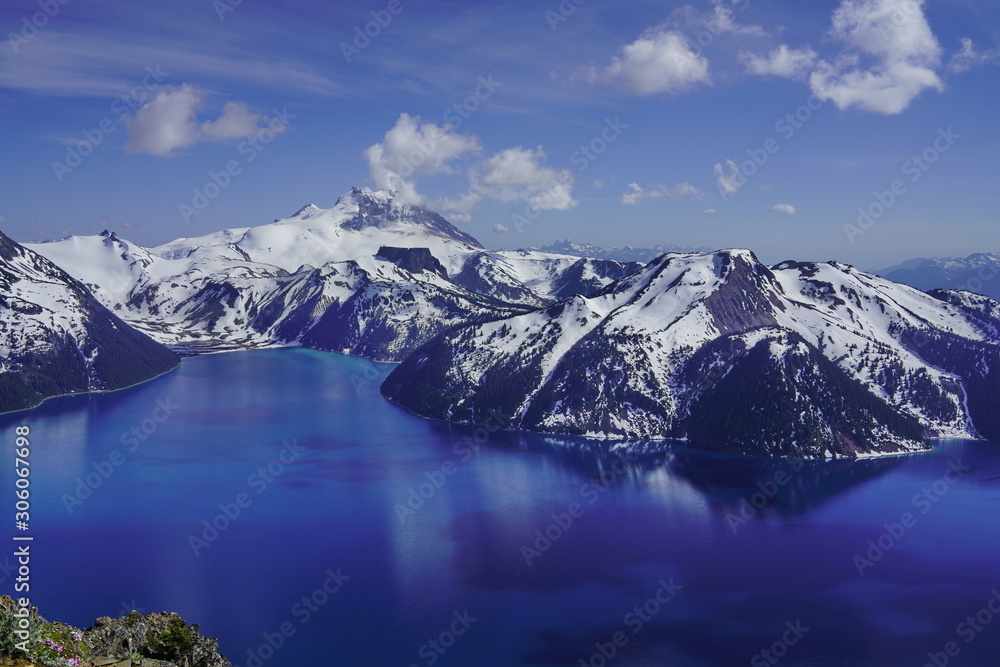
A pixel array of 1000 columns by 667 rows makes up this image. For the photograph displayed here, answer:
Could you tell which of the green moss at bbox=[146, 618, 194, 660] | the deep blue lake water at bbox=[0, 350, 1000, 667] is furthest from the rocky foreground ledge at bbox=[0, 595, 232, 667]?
the deep blue lake water at bbox=[0, 350, 1000, 667]

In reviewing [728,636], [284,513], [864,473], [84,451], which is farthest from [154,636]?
[864,473]

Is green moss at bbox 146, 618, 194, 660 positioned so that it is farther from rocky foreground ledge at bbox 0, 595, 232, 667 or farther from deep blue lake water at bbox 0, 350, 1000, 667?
deep blue lake water at bbox 0, 350, 1000, 667

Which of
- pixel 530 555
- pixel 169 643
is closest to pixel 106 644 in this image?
pixel 169 643

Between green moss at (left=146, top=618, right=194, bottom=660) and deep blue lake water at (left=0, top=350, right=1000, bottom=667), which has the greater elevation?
green moss at (left=146, top=618, right=194, bottom=660)

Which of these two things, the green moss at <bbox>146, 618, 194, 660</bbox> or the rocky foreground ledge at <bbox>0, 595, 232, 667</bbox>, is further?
the green moss at <bbox>146, 618, 194, 660</bbox>

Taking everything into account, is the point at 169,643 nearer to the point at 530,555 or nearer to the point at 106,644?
the point at 106,644

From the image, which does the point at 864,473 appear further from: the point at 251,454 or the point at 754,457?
the point at 251,454

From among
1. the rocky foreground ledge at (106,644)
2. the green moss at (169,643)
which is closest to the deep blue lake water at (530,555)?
the rocky foreground ledge at (106,644)

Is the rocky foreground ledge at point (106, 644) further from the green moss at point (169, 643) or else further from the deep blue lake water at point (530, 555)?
the deep blue lake water at point (530, 555)
